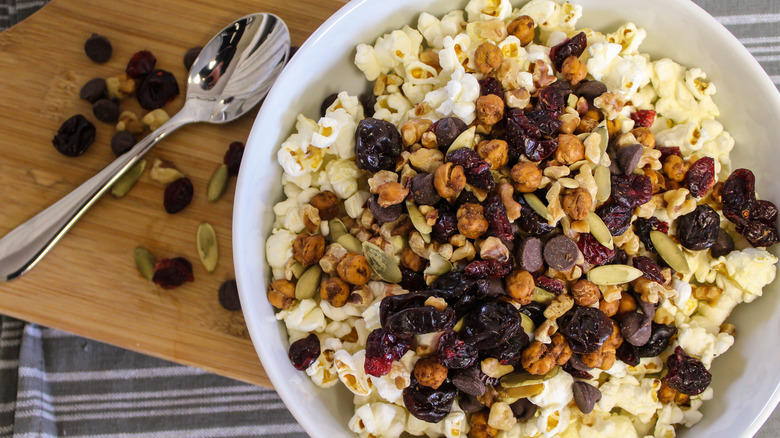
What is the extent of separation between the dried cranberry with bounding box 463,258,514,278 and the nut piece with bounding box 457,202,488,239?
5cm

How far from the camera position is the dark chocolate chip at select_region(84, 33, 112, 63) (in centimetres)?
141

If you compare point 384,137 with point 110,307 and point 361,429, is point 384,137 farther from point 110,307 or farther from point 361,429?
point 110,307

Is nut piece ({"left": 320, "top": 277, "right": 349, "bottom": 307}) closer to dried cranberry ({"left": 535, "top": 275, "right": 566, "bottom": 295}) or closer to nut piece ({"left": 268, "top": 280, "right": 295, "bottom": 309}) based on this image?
nut piece ({"left": 268, "top": 280, "right": 295, "bottom": 309})

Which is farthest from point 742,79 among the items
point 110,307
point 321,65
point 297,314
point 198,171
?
point 110,307

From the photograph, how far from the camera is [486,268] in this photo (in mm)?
966

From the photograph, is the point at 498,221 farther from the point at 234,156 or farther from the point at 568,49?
the point at 234,156

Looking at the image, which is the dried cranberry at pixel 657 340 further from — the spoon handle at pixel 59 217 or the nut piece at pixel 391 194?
the spoon handle at pixel 59 217

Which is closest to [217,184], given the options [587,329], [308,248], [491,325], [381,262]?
[308,248]

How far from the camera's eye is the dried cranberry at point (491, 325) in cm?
94

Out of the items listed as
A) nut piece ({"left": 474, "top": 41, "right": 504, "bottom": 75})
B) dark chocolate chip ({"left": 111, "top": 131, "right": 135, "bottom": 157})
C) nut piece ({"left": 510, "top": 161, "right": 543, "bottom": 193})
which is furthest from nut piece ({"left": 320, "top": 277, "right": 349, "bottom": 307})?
dark chocolate chip ({"left": 111, "top": 131, "right": 135, "bottom": 157})

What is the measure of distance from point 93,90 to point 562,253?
1.12 m

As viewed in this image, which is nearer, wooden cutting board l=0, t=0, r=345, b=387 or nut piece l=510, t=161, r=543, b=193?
nut piece l=510, t=161, r=543, b=193

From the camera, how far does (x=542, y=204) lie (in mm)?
998

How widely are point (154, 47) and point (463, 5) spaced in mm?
761
